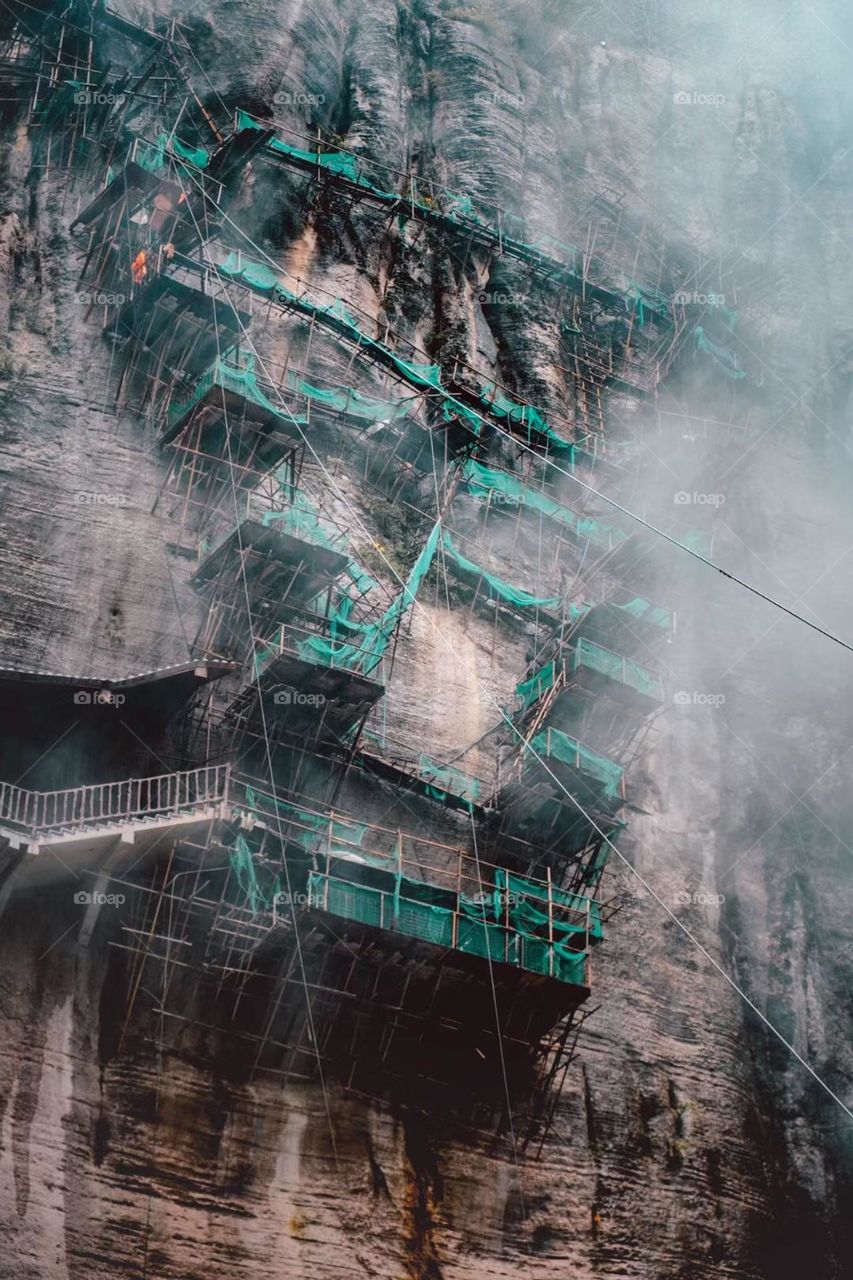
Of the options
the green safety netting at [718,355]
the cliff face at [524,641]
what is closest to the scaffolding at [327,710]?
the cliff face at [524,641]

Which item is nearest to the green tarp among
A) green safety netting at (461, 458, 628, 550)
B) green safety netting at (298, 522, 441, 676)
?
green safety netting at (298, 522, 441, 676)

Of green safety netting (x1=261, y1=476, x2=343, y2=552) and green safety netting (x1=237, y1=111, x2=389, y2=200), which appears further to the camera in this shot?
green safety netting (x1=237, y1=111, x2=389, y2=200)

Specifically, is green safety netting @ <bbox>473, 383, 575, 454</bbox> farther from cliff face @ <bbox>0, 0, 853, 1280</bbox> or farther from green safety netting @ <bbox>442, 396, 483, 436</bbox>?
cliff face @ <bbox>0, 0, 853, 1280</bbox>

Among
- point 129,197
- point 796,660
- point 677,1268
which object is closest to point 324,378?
point 129,197

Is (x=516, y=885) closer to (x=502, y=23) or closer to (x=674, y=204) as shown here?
(x=674, y=204)

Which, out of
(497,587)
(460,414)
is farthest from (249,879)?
(460,414)

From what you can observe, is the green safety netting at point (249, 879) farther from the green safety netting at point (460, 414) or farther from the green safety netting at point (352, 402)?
the green safety netting at point (460, 414)
